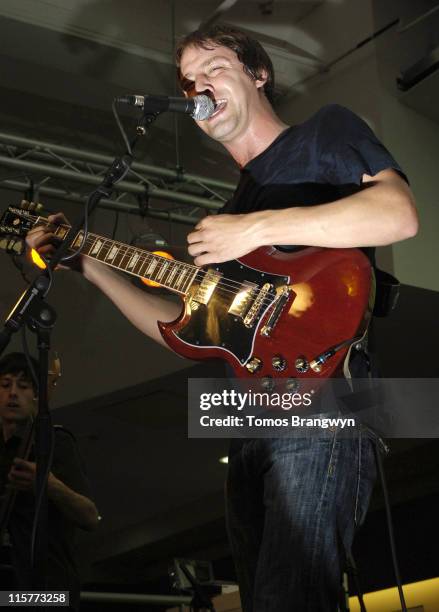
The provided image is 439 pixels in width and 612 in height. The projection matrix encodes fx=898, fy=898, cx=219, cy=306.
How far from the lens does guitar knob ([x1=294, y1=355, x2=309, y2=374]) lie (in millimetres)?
1787

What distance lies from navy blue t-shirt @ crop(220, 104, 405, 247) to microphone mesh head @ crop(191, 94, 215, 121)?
0.53 ft

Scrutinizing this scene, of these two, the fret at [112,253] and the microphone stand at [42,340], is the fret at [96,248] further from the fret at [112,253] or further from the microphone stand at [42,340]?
the microphone stand at [42,340]

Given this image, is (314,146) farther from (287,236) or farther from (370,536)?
(370,536)

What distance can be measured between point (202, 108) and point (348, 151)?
1.22 ft

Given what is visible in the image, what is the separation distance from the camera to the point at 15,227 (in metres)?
2.30

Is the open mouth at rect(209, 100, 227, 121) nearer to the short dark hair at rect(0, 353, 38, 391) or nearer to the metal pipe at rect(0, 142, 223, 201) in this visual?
the short dark hair at rect(0, 353, 38, 391)

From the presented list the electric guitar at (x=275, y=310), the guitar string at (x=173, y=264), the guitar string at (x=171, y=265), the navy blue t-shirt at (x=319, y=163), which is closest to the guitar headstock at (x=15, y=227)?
the guitar string at (x=173, y=264)

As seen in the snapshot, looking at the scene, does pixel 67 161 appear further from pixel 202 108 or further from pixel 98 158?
pixel 202 108

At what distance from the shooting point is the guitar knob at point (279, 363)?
1.83 meters

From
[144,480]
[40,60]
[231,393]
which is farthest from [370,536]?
[231,393]

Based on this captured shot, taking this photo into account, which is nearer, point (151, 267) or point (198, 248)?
point (198, 248)

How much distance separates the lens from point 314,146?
188 centimetres

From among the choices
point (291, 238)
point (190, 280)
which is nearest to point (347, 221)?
point (291, 238)

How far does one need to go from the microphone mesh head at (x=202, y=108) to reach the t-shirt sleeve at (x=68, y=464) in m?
1.41
